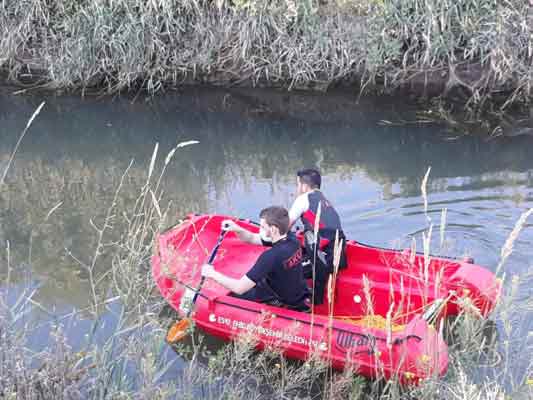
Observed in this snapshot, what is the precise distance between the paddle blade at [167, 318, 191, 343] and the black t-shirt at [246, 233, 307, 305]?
651mm

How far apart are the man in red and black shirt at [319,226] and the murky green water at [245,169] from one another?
100 centimetres

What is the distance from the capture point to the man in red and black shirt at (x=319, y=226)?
19.0 feet

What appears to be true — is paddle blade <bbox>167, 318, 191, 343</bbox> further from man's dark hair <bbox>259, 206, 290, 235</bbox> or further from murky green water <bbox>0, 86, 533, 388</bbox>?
murky green water <bbox>0, 86, 533, 388</bbox>

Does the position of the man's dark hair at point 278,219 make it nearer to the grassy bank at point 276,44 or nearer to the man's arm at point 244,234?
the man's arm at point 244,234

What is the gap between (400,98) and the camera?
10.3 metres

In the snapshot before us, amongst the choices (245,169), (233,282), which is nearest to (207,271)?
(233,282)

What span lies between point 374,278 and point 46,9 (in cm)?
716

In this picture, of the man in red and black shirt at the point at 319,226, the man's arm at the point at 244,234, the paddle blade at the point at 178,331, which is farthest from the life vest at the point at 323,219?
the paddle blade at the point at 178,331

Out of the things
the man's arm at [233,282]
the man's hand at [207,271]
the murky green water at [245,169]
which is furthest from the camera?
the murky green water at [245,169]

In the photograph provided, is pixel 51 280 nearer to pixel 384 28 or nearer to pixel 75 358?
pixel 75 358

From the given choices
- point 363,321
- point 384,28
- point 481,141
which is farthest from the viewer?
point 384,28

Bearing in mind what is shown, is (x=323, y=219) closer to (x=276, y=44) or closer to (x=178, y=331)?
(x=178, y=331)

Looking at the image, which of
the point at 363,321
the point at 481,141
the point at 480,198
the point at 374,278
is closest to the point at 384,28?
the point at 481,141

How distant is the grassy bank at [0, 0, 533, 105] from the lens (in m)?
9.53
